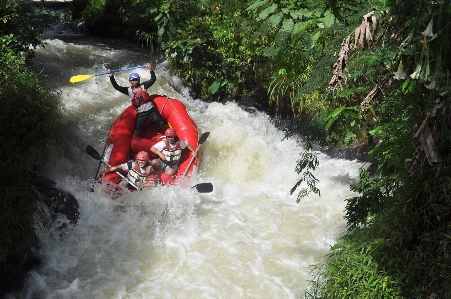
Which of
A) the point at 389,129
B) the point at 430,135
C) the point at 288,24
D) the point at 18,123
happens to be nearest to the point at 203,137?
the point at 18,123

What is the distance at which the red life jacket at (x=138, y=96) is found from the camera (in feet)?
22.5

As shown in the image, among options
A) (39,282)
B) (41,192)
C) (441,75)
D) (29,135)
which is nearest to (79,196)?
(41,192)

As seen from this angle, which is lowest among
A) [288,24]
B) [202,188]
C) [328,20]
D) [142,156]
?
[202,188]

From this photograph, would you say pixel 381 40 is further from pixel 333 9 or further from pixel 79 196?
pixel 79 196

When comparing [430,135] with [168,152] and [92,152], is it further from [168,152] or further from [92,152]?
[92,152]

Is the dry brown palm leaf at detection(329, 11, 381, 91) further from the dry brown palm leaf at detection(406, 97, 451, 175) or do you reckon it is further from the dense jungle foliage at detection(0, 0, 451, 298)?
the dry brown palm leaf at detection(406, 97, 451, 175)

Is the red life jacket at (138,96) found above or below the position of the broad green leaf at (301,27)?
below

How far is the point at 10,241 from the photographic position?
13.8 ft

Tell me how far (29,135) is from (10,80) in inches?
29.7

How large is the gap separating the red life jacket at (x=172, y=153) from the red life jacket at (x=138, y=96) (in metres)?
0.80

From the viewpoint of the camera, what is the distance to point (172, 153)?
640cm

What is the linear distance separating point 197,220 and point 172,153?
1.15m

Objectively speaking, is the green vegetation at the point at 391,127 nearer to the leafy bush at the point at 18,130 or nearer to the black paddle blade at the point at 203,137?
the leafy bush at the point at 18,130

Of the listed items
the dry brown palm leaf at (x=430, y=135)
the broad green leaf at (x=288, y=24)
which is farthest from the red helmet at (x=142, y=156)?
the dry brown palm leaf at (x=430, y=135)
